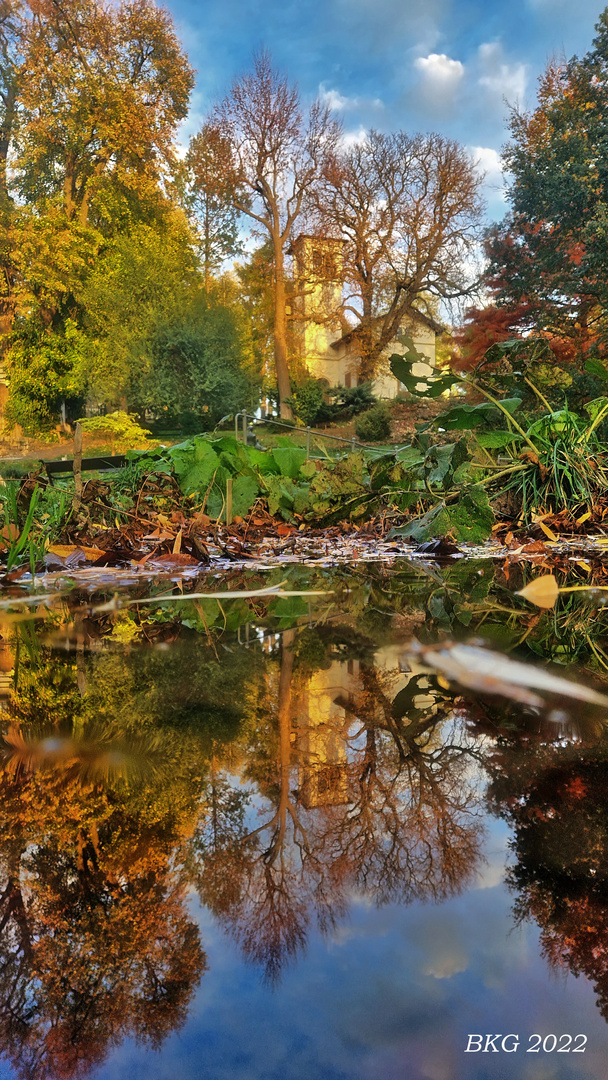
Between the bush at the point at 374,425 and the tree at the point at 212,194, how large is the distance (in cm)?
1076

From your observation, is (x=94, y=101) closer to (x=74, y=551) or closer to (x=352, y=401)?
(x=352, y=401)

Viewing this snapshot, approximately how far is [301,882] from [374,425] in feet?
67.6

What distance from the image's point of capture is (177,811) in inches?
22.2

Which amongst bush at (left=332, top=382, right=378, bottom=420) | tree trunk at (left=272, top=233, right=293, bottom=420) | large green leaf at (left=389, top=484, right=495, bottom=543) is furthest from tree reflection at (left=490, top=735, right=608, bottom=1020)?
tree trunk at (left=272, top=233, right=293, bottom=420)

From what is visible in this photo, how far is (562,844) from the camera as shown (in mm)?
494

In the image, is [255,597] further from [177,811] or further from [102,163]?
[102,163]

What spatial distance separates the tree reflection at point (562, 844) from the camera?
0.39 meters

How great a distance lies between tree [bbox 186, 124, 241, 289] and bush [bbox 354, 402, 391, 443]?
10.8 metres

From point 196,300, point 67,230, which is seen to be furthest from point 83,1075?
point 67,230

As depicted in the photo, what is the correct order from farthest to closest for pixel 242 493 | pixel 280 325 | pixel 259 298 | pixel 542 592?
pixel 259 298 → pixel 280 325 → pixel 242 493 → pixel 542 592

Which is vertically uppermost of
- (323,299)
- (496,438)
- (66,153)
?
(66,153)

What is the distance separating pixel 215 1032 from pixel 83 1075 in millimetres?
59

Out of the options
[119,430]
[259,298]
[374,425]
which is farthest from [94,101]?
[374,425]

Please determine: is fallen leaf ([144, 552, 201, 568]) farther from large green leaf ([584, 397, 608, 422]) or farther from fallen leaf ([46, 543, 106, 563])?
large green leaf ([584, 397, 608, 422])
